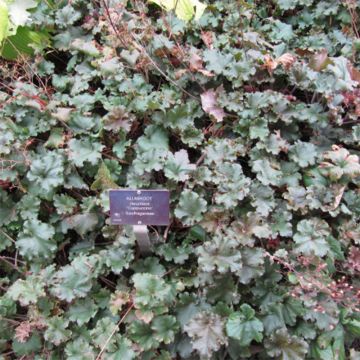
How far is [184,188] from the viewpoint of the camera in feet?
7.48

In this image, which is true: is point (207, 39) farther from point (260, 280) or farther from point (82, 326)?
point (82, 326)

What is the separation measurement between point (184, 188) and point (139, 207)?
0.37 metres

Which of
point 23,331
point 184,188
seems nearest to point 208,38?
point 184,188

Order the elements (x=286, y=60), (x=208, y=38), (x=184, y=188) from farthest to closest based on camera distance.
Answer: (x=208, y=38) → (x=286, y=60) → (x=184, y=188)

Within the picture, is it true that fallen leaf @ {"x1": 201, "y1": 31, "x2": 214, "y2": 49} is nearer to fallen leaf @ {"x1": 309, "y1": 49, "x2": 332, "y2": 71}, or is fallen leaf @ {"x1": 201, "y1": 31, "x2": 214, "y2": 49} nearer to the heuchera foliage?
the heuchera foliage

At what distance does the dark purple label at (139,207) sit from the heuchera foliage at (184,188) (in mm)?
205

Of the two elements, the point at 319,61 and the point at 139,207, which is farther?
the point at 319,61

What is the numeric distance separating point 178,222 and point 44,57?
165 centimetres

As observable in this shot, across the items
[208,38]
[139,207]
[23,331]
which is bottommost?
[23,331]

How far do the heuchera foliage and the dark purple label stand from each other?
8.1 inches

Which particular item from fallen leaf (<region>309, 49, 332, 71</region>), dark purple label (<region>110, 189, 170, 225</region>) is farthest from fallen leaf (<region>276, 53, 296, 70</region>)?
dark purple label (<region>110, 189, 170, 225</region>)

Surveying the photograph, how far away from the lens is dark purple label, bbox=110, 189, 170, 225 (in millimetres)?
1959

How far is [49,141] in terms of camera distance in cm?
254

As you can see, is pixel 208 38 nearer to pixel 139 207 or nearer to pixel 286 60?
pixel 286 60
